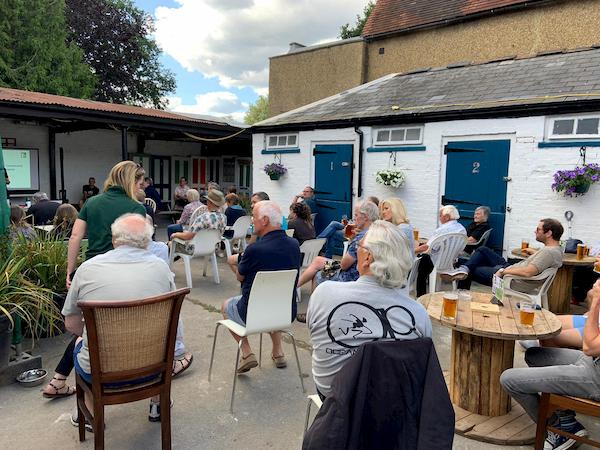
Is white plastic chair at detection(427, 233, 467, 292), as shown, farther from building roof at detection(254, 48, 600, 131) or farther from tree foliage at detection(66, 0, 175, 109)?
tree foliage at detection(66, 0, 175, 109)

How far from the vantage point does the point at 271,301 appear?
304 centimetres

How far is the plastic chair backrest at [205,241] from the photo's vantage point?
19.1 ft

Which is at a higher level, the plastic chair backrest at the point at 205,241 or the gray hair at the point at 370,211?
the gray hair at the point at 370,211

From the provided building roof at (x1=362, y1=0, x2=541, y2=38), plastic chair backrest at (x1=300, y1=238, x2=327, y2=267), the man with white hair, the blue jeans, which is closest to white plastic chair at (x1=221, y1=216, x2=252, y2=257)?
the blue jeans

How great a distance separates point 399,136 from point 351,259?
5069 millimetres

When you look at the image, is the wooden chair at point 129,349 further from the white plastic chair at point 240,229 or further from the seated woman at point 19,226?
the white plastic chair at point 240,229

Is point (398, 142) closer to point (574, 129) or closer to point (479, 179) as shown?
point (479, 179)

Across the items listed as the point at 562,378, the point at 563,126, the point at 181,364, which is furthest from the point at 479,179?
the point at 181,364

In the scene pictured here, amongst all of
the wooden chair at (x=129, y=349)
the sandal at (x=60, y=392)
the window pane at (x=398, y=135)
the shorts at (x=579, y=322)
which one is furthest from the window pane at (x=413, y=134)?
the sandal at (x=60, y=392)

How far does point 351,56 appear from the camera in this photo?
1422cm

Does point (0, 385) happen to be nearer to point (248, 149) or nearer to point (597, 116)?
point (597, 116)

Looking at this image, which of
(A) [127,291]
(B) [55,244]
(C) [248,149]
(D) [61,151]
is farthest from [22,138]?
(A) [127,291]

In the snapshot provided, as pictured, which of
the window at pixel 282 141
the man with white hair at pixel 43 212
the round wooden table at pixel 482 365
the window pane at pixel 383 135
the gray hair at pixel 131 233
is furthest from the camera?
the window at pixel 282 141

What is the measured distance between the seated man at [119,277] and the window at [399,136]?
246 inches
